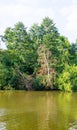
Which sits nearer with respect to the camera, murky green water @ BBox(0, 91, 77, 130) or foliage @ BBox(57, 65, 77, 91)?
murky green water @ BBox(0, 91, 77, 130)

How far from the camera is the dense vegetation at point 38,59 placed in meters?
58.8

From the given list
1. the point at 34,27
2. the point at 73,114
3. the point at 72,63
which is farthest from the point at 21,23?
the point at 73,114

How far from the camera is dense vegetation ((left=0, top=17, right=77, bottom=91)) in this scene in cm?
5881

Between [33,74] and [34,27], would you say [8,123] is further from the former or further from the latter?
[34,27]

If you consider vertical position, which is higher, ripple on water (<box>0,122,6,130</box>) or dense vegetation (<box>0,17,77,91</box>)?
dense vegetation (<box>0,17,77,91</box>)

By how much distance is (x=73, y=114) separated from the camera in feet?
106

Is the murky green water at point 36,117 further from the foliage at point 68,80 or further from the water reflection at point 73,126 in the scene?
the foliage at point 68,80

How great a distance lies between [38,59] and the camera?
61469 mm

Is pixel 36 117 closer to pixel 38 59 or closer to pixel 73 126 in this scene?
pixel 73 126

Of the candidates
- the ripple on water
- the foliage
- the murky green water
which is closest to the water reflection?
the murky green water

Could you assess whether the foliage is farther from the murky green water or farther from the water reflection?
the water reflection

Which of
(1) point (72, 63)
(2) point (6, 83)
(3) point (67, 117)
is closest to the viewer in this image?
(3) point (67, 117)

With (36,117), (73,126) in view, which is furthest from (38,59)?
(73,126)

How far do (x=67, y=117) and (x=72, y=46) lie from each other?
36799 millimetres
